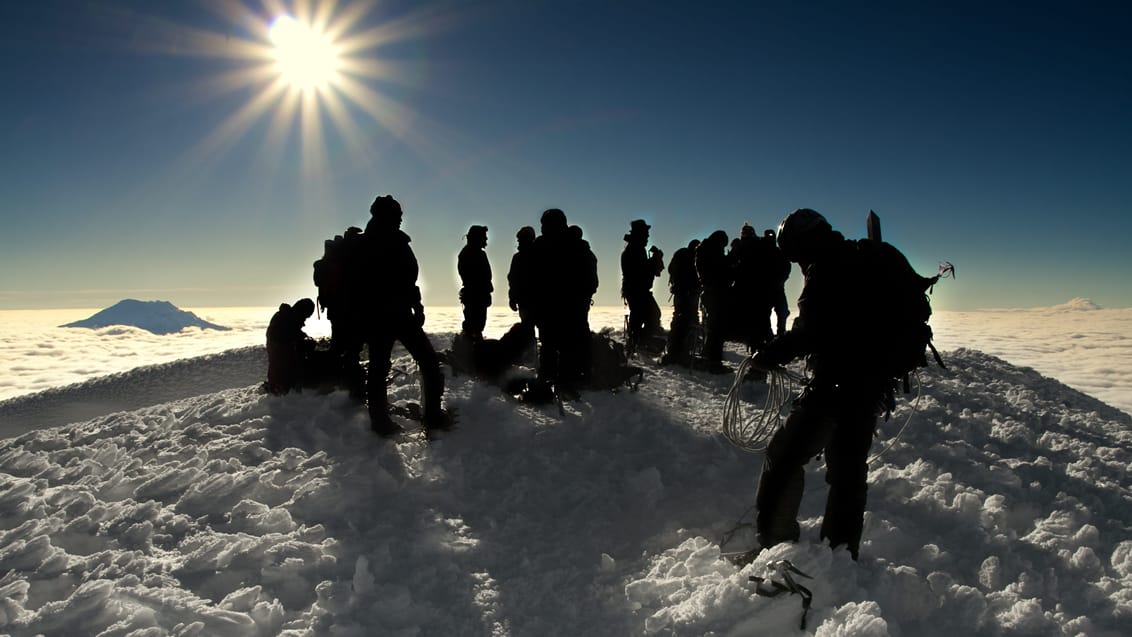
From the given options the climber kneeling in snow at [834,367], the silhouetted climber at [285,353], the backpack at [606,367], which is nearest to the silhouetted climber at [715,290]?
the backpack at [606,367]

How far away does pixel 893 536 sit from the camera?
166 inches

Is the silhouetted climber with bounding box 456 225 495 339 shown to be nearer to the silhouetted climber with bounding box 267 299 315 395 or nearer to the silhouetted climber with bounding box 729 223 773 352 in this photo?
the silhouetted climber with bounding box 267 299 315 395

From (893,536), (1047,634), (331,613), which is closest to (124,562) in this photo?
(331,613)

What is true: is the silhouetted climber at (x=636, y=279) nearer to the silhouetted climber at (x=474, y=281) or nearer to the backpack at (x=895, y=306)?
the silhouetted climber at (x=474, y=281)

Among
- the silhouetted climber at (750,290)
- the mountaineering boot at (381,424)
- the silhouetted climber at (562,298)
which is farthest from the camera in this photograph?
the silhouetted climber at (750,290)

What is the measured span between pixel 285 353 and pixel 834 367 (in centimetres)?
674

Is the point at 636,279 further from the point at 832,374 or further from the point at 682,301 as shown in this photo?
the point at 832,374

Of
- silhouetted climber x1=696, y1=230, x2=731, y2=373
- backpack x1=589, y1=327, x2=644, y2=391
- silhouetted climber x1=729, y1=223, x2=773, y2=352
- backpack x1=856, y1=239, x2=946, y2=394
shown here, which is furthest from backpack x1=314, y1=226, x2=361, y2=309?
silhouetted climber x1=729, y1=223, x2=773, y2=352

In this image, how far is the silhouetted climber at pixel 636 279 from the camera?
11.8 metres

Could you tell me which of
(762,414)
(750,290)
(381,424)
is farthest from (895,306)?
(750,290)

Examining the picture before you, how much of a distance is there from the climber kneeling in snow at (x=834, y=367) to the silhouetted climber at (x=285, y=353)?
617 cm

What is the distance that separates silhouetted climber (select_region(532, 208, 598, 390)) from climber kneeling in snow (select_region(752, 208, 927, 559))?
14.6ft

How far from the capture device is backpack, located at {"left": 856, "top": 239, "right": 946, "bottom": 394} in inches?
143

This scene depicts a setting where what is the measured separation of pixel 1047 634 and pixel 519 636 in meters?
2.84
